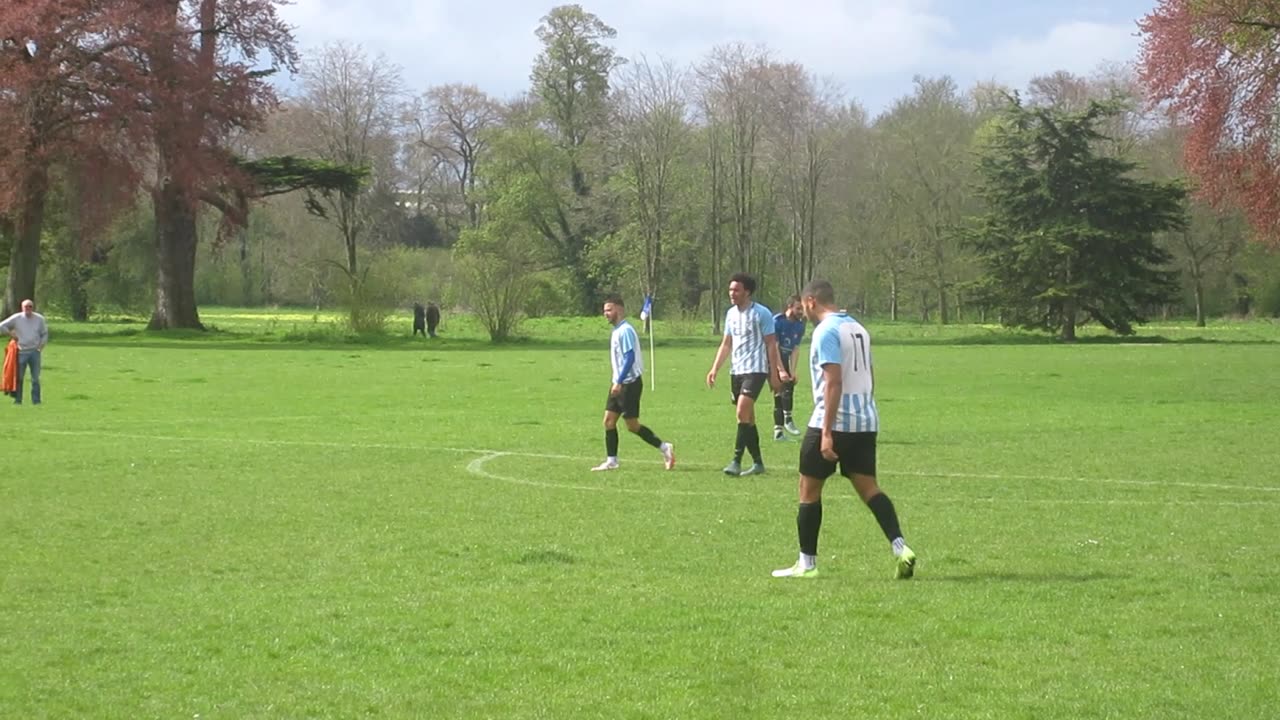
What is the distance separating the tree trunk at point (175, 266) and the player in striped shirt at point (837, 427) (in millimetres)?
46899

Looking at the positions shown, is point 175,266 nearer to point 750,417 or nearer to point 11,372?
point 11,372

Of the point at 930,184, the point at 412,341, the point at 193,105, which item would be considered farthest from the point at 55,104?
the point at 930,184

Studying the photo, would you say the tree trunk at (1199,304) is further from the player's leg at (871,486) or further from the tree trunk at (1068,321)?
the player's leg at (871,486)

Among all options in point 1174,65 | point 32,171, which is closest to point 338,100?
point 32,171

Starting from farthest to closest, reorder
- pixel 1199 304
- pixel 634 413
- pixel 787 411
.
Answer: pixel 1199 304 < pixel 787 411 < pixel 634 413

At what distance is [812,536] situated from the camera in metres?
9.47

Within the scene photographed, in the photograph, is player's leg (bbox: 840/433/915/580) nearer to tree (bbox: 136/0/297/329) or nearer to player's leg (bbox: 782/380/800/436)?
player's leg (bbox: 782/380/800/436)

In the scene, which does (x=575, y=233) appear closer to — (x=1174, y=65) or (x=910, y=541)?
(x=1174, y=65)

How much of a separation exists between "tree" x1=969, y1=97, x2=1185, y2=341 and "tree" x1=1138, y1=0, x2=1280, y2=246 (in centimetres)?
Answer: 2892

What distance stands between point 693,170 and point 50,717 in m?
68.5

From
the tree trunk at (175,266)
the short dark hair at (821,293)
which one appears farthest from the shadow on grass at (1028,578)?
the tree trunk at (175,266)

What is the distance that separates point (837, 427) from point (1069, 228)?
5269 cm

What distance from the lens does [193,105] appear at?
49.9m

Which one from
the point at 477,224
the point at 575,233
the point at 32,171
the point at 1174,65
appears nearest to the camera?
the point at 1174,65
